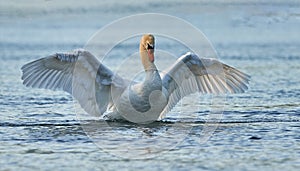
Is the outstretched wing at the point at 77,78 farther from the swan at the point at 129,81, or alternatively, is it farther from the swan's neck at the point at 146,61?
the swan's neck at the point at 146,61

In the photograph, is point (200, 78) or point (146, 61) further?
point (200, 78)

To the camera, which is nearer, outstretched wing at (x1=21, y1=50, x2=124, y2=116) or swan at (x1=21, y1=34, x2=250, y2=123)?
swan at (x1=21, y1=34, x2=250, y2=123)

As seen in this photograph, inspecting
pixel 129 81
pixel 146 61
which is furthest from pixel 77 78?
pixel 146 61

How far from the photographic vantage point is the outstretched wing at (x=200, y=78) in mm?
16297

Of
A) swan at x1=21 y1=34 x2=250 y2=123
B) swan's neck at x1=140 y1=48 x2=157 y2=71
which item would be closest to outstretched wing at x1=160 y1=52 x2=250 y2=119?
swan at x1=21 y1=34 x2=250 y2=123

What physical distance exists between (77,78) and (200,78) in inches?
96.4

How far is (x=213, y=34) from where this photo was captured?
4300 centimetres

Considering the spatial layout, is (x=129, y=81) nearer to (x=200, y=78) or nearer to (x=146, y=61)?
(x=146, y=61)

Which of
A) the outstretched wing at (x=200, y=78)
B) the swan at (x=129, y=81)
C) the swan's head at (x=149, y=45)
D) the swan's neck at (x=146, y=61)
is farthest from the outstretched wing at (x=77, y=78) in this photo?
the outstretched wing at (x=200, y=78)

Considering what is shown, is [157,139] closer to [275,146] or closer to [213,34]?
[275,146]

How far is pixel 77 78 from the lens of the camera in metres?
16.0

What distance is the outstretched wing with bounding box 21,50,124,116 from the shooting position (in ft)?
51.4

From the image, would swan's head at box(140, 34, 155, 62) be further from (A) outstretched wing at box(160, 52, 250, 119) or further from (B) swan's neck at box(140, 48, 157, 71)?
(A) outstretched wing at box(160, 52, 250, 119)

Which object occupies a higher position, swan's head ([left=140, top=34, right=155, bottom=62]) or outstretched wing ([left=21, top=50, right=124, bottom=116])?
swan's head ([left=140, top=34, right=155, bottom=62])
